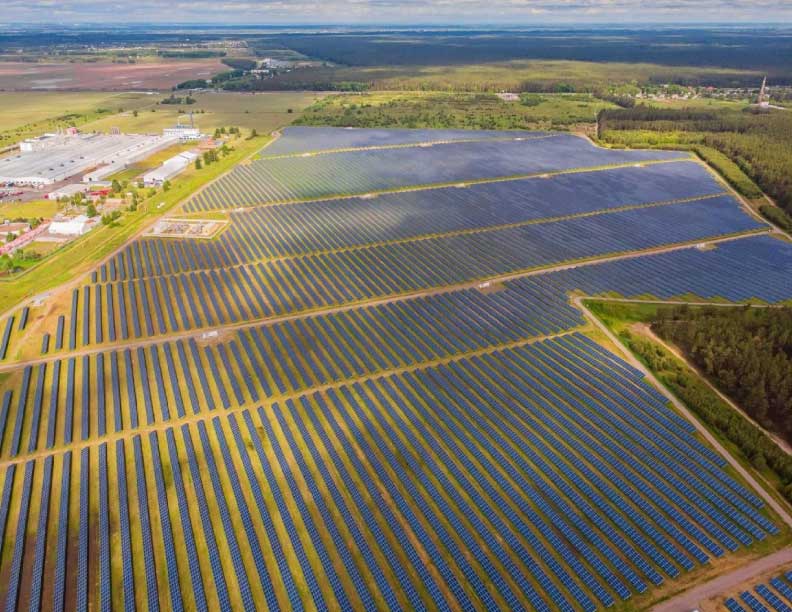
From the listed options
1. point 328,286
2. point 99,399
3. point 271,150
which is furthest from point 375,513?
point 271,150

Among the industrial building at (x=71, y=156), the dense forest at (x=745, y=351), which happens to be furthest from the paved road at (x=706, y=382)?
the industrial building at (x=71, y=156)

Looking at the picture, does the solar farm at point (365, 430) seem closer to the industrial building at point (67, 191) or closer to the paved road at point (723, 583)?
the paved road at point (723, 583)

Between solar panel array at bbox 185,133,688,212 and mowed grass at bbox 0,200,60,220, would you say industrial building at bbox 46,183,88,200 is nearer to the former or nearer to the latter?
mowed grass at bbox 0,200,60,220

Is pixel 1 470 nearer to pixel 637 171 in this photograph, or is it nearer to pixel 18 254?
pixel 18 254

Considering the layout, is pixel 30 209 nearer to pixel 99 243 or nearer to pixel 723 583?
pixel 99 243

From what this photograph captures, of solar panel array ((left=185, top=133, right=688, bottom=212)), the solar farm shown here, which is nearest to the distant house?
the solar farm

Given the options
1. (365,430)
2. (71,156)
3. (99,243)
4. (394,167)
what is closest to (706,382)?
(365,430)

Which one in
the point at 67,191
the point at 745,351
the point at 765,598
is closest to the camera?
the point at 765,598
